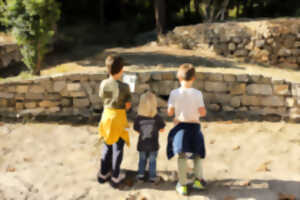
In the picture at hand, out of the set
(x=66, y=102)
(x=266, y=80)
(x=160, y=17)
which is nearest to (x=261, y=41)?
(x=160, y=17)

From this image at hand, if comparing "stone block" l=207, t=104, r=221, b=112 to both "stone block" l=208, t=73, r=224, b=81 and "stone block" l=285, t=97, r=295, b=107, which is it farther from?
"stone block" l=285, t=97, r=295, b=107

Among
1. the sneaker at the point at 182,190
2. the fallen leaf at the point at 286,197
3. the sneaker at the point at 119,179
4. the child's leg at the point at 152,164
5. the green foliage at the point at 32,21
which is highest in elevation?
the green foliage at the point at 32,21

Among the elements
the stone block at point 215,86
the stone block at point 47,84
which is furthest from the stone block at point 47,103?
the stone block at point 215,86

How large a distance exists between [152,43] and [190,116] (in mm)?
11054

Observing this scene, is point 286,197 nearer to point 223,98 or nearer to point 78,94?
point 223,98

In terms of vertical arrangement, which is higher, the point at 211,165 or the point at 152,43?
the point at 152,43

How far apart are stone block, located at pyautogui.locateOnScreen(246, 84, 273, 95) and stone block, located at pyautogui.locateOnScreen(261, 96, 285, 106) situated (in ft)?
0.36

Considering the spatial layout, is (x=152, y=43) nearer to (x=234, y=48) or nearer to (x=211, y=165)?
(x=234, y=48)

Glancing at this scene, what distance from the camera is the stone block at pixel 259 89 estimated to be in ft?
20.0

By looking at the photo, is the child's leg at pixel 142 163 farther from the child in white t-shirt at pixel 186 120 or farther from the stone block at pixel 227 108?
the stone block at pixel 227 108

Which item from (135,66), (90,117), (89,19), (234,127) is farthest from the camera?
(89,19)

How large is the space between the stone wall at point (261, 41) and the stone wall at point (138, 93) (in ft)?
19.1

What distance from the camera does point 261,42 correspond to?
11484 mm

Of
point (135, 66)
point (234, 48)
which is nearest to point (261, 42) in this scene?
point (234, 48)
